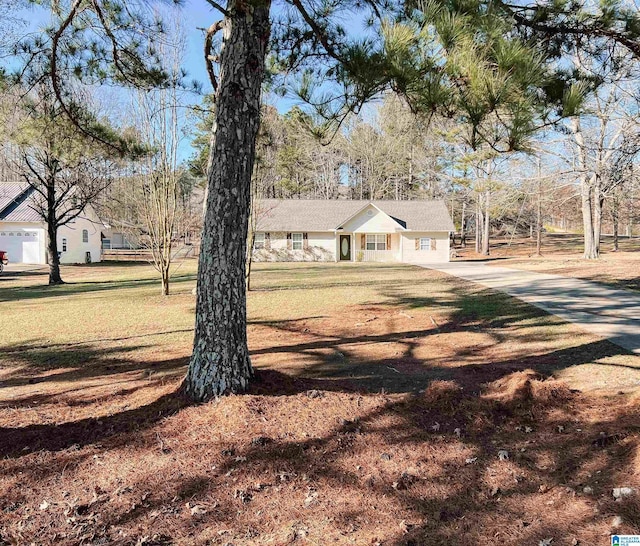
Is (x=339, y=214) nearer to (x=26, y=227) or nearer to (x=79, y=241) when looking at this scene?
(x=79, y=241)

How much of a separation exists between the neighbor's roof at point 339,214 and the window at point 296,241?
1.87ft

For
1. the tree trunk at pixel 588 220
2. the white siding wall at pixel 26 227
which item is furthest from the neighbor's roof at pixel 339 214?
the white siding wall at pixel 26 227

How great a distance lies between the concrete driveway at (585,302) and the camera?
24.6 ft

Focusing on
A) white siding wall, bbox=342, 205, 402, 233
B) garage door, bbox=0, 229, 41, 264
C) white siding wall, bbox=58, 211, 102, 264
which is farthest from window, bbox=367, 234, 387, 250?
garage door, bbox=0, 229, 41, 264

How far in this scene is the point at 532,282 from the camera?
48.9 feet

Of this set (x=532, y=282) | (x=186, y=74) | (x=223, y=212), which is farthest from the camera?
(x=532, y=282)

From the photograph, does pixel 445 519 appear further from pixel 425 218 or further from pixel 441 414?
pixel 425 218

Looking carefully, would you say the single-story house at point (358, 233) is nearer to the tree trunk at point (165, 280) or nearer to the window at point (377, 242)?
the window at point (377, 242)

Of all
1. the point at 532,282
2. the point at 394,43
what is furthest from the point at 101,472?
the point at 532,282

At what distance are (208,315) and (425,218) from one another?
2938 centimetres

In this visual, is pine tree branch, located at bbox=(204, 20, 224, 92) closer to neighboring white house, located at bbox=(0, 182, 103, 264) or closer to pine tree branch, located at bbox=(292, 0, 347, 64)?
pine tree branch, located at bbox=(292, 0, 347, 64)

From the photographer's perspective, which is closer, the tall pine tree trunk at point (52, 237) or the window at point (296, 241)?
the tall pine tree trunk at point (52, 237)

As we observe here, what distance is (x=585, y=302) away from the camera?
34.7 feet

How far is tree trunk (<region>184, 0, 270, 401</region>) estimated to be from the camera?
372cm
